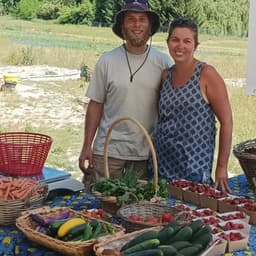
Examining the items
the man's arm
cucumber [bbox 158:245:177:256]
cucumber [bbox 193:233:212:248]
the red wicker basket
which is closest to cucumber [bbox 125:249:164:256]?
cucumber [bbox 158:245:177:256]

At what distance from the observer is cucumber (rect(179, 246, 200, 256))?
1.35 metres

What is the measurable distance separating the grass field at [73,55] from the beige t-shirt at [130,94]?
289cm

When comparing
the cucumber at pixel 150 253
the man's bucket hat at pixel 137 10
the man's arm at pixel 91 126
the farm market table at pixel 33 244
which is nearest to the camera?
the cucumber at pixel 150 253

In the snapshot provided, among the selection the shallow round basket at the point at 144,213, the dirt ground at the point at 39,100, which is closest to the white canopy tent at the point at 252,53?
the shallow round basket at the point at 144,213

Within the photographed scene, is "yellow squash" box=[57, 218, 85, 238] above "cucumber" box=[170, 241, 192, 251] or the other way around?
the other way around

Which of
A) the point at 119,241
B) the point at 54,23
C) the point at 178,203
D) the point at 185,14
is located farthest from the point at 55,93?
the point at 119,241

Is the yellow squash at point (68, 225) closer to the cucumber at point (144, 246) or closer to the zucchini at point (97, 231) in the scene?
the zucchini at point (97, 231)

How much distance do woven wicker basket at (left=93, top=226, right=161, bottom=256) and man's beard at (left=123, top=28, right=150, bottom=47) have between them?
A: 1.03 m

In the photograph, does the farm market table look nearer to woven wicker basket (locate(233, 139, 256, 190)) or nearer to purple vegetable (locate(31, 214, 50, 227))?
purple vegetable (locate(31, 214, 50, 227))

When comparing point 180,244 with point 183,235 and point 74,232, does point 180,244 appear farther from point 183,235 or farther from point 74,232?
point 74,232

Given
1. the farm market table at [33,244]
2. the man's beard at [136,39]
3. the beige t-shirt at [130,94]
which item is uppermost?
the man's beard at [136,39]

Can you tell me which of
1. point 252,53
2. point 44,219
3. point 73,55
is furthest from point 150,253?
point 73,55

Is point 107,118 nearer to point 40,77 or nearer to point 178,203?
point 178,203

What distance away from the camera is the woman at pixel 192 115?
2.18m
